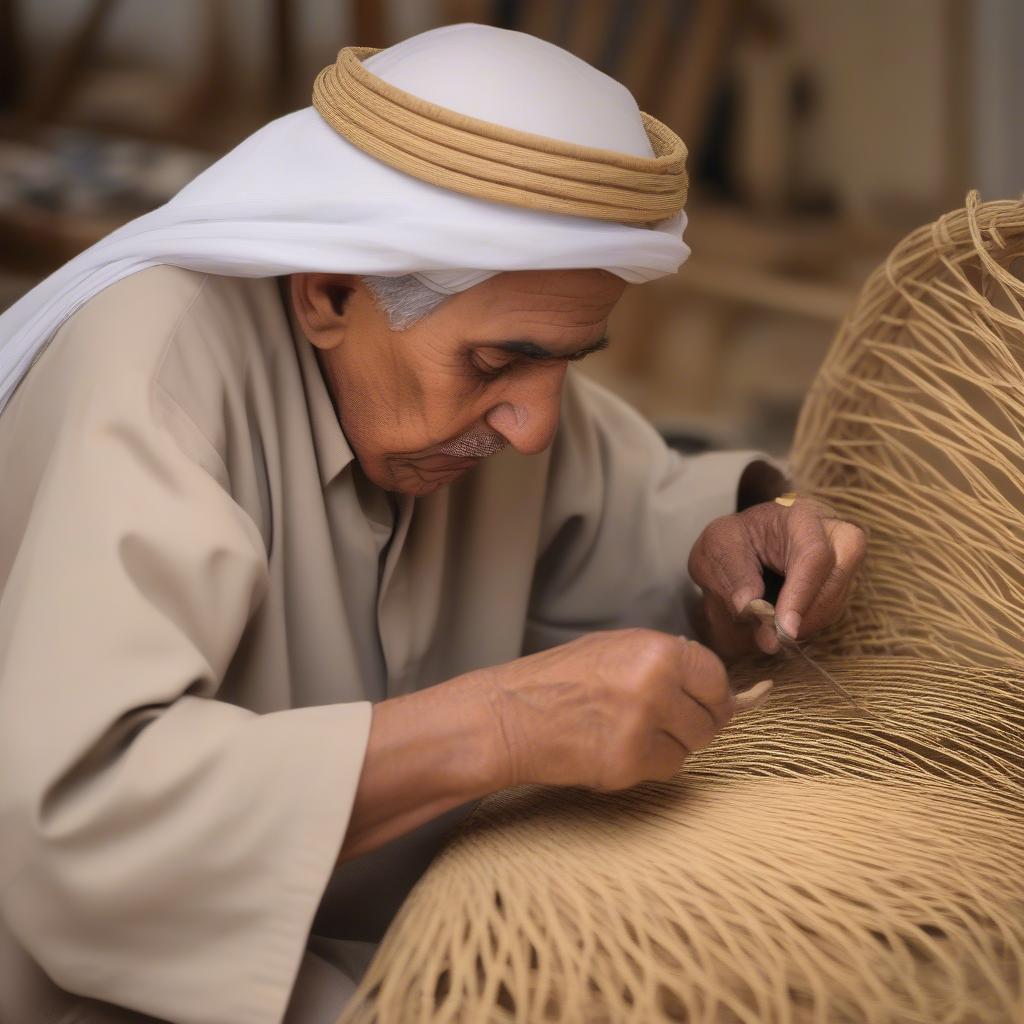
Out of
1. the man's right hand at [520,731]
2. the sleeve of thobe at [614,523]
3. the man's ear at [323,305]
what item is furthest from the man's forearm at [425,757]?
the sleeve of thobe at [614,523]

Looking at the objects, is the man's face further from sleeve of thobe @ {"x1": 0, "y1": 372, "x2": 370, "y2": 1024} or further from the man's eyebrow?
sleeve of thobe @ {"x1": 0, "y1": 372, "x2": 370, "y2": 1024}

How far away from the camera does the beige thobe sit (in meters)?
1.22

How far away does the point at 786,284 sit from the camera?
237 inches

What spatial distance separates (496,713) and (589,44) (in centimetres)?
578

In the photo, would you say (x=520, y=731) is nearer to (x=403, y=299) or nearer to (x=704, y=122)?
(x=403, y=299)

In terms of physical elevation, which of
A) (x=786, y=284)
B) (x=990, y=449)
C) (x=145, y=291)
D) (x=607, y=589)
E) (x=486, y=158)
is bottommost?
(x=786, y=284)

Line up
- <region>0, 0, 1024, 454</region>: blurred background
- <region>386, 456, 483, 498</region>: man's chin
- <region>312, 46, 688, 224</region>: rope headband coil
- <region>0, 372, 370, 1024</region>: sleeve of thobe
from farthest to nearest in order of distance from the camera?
<region>0, 0, 1024, 454</region>: blurred background, <region>386, 456, 483, 498</region>: man's chin, <region>312, 46, 688, 224</region>: rope headband coil, <region>0, 372, 370, 1024</region>: sleeve of thobe

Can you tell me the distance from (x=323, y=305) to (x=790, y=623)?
639 millimetres

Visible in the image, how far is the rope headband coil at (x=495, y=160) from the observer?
1.39 m

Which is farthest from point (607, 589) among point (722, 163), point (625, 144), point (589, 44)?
point (722, 163)

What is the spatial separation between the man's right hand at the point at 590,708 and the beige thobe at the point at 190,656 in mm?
138

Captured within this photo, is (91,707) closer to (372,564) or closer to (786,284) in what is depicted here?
(372,564)

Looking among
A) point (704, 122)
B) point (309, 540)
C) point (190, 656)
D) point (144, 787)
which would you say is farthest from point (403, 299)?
point (704, 122)

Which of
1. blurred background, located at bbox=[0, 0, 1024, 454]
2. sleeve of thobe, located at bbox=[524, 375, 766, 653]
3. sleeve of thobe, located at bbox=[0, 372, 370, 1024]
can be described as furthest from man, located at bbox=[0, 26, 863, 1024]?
blurred background, located at bbox=[0, 0, 1024, 454]
